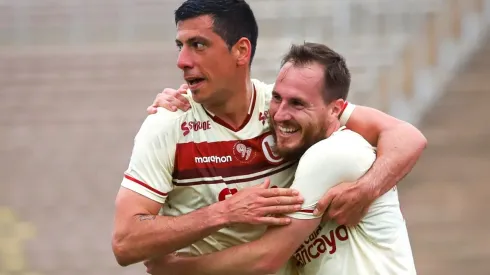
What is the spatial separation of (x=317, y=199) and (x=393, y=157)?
0.30 metres

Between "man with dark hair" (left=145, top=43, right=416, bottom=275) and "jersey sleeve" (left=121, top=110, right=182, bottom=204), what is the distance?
0.22 m

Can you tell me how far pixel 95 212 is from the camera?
20.8 feet

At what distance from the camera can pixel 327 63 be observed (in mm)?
2637

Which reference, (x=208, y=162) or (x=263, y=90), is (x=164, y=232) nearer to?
(x=208, y=162)

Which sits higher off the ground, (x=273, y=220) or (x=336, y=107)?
(x=336, y=107)

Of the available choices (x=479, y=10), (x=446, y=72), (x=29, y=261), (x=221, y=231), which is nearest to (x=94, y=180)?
(x=29, y=261)

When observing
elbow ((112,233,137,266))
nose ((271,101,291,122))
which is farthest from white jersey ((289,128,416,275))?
elbow ((112,233,137,266))

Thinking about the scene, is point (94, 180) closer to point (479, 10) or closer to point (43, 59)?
point (43, 59)

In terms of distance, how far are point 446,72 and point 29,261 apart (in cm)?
347

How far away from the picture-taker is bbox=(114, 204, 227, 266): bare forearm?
248 centimetres

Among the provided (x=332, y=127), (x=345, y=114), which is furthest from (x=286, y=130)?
(x=345, y=114)

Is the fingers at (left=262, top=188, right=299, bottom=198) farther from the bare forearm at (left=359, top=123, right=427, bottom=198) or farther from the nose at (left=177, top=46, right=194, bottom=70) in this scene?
the nose at (left=177, top=46, right=194, bottom=70)

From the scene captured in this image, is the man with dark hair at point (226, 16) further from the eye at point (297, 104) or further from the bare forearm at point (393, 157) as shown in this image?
the bare forearm at point (393, 157)

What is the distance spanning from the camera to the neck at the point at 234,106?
8.88 feet
